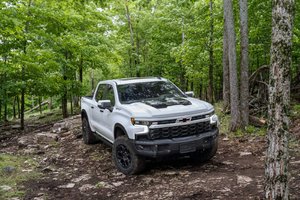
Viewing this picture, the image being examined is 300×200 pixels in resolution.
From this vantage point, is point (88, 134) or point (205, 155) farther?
point (88, 134)

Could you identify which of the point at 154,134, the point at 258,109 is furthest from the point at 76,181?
the point at 258,109

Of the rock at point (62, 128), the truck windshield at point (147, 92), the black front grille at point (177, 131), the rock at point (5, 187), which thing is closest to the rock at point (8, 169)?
the rock at point (5, 187)

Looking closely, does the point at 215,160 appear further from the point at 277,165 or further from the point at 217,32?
the point at 217,32

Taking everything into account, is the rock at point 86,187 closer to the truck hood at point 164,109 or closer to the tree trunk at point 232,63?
the truck hood at point 164,109

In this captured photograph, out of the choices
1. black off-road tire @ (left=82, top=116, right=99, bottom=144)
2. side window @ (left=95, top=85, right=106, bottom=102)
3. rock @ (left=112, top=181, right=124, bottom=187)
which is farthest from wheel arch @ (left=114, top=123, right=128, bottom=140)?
black off-road tire @ (left=82, top=116, right=99, bottom=144)

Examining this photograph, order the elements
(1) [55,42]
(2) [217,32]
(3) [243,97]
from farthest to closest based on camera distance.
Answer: (1) [55,42], (2) [217,32], (3) [243,97]

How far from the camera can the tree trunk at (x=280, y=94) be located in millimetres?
3541

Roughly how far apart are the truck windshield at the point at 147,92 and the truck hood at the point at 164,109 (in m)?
0.46

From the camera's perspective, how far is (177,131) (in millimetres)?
6312

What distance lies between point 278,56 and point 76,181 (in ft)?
16.7

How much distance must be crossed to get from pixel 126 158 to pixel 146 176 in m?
0.60

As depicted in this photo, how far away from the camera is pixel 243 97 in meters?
9.70

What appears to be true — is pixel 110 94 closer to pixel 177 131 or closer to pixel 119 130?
pixel 119 130

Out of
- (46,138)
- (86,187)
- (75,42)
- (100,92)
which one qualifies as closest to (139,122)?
(86,187)
